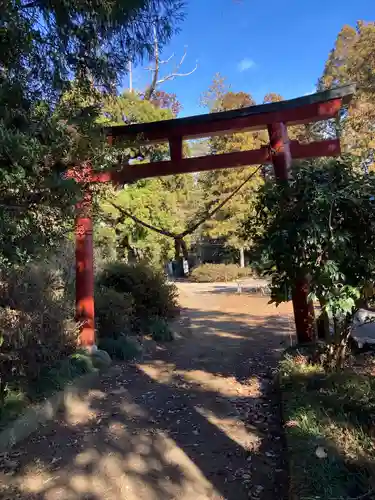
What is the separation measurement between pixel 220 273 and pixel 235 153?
806 inches

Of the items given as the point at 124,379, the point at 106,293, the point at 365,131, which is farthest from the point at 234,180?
the point at 124,379

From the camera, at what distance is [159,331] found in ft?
30.7

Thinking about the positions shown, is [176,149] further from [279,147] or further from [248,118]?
[279,147]

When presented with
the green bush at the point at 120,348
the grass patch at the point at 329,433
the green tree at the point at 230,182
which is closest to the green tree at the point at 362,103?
the green tree at the point at 230,182

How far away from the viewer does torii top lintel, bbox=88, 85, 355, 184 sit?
20.0 feet

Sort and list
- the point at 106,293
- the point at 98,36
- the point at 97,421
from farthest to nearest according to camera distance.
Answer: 1. the point at 106,293
2. the point at 97,421
3. the point at 98,36

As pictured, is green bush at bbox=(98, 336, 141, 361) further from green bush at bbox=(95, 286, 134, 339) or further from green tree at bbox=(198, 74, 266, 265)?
green tree at bbox=(198, 74, 266, 265)

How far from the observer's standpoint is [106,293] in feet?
28.3

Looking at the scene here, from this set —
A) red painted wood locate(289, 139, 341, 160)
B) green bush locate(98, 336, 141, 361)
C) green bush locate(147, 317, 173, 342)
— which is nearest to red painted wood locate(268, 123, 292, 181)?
red painted wood locate(289, 139, 341, 160)

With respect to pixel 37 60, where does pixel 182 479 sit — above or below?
below

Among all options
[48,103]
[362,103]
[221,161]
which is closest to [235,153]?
[221,161]

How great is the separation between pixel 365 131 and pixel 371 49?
3139 millimetres

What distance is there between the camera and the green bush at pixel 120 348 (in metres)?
7.61

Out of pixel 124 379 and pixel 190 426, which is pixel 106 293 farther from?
pixel 190 426
